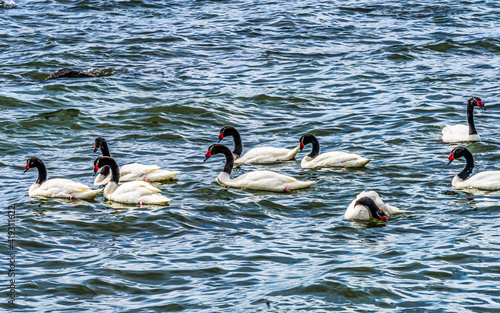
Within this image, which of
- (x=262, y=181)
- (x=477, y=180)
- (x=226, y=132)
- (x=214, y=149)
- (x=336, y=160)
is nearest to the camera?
(x=477, y=180)

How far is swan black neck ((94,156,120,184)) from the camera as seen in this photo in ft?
53.7

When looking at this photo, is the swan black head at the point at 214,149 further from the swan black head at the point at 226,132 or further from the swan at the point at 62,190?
the swan at the point at 62,190

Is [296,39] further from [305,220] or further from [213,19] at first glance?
[305,220]

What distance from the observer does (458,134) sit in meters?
19.2

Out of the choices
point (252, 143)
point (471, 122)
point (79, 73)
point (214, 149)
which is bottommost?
point (252, 143)

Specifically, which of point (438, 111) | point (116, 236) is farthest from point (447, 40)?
point (116, 236)

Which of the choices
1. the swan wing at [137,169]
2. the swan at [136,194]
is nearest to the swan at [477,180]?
the swan at [136,194]

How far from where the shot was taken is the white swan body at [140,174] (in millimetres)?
16828

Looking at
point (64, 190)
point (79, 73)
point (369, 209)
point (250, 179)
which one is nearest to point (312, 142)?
point (250, 179)

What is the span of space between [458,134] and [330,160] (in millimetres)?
3549

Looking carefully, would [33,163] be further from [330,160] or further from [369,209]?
[369,209]

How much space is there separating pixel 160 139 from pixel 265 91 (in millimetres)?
4745

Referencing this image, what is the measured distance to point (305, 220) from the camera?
14.3 metres

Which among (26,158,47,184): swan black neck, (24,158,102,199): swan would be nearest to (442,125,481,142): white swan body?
(24,158,102,199): swan
